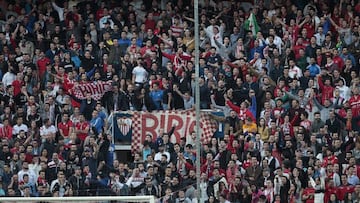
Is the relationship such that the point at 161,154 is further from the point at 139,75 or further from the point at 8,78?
the point at 8,78

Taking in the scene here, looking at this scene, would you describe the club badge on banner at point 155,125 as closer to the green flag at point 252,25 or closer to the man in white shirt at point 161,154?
the man in white shirt at point 161,154

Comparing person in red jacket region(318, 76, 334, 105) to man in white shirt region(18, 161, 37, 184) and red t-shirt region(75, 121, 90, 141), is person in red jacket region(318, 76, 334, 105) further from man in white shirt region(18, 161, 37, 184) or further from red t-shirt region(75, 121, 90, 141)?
man in white shirt region(18, 161, 37, 184)

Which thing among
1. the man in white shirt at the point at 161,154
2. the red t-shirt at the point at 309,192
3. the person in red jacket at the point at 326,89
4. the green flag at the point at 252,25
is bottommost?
the red t-shirt at the point at 309,192

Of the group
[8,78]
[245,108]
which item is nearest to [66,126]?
[8,78]

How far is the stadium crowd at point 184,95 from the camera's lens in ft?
81.7

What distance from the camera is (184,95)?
26.9 metres

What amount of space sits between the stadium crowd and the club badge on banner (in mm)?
206

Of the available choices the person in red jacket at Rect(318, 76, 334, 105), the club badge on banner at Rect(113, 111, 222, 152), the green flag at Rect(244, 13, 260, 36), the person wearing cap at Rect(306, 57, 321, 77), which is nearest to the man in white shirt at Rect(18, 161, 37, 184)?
the club badge on banner at Rect(113, 111, 222, 152)

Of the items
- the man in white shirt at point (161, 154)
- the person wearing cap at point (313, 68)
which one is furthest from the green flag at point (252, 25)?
the man in white shirt at point (161, 154)

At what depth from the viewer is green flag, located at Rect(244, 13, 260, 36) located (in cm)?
2862

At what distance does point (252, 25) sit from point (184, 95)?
2603mm

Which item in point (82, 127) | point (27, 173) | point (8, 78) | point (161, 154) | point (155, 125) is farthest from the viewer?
point (8, 78)

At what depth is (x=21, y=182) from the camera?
25125 millimetres

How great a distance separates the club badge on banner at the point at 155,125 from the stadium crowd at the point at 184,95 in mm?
206
